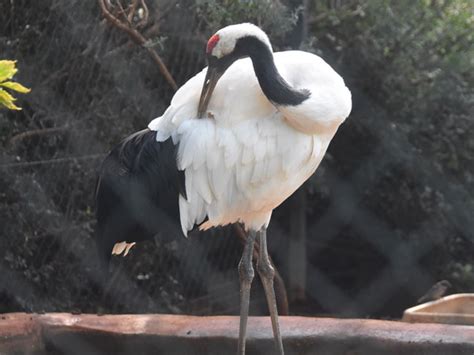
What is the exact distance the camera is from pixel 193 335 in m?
3.22

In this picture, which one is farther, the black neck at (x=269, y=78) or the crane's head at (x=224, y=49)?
the crane's head at (x=224, y=49)

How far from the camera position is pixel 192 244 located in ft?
15.1

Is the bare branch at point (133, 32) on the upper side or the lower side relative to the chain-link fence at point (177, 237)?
upper

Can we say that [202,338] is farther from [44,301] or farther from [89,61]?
[89,61]

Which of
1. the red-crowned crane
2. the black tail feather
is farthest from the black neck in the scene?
the black tail feather

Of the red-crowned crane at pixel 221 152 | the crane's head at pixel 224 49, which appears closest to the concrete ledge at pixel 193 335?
the red-crowned crane at pixel 221 152

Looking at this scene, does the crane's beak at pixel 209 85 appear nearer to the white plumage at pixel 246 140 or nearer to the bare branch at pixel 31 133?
the white plumage at pixel 246 140

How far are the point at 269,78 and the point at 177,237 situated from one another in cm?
62

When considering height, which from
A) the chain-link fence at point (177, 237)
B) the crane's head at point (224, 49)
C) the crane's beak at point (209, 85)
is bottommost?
the chain-link fence at point (177, 237)

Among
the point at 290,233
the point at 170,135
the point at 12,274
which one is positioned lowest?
the point at 290,233

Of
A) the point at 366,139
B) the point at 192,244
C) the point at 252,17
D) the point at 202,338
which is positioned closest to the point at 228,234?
the point at 192,244

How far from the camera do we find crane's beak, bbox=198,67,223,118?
305 cm

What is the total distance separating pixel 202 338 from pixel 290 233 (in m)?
1.75

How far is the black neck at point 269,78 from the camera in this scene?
2941mm
